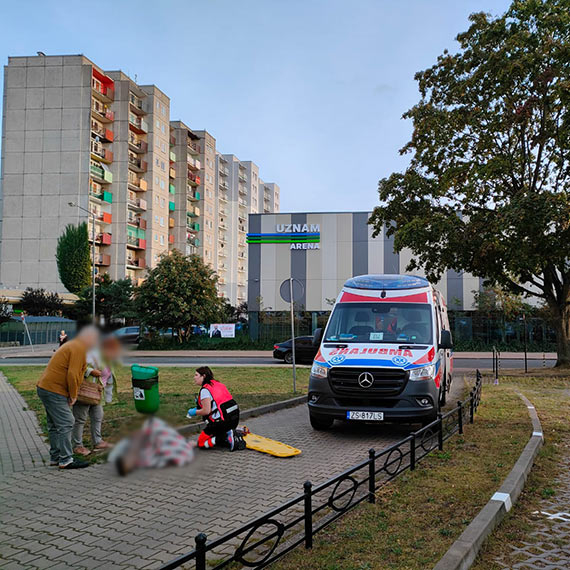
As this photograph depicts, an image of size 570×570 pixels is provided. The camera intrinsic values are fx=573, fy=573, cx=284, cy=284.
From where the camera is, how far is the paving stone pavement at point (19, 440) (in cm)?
768

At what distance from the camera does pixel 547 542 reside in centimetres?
484

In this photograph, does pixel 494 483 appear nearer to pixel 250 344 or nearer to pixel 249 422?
pixel 249 422

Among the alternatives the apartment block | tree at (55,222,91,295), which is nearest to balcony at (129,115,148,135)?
the apartment block

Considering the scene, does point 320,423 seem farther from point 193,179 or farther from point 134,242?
point 193,179

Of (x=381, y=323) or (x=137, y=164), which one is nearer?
(x=381, y=323)

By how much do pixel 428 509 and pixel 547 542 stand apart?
Result: 112cm

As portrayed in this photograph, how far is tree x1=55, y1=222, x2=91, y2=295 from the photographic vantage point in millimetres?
1953

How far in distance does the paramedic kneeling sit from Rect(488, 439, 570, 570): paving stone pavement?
10.1 feet

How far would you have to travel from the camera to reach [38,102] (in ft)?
177

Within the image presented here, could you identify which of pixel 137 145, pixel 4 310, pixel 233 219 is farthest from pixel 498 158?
pixel 233 219

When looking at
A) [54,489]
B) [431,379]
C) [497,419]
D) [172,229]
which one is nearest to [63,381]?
[54,489]

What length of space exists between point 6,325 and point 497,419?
37311 mm

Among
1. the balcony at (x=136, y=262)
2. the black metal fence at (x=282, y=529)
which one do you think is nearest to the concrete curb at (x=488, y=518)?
the black metal fence at (x=282, y=529)

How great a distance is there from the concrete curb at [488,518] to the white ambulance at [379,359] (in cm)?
184
